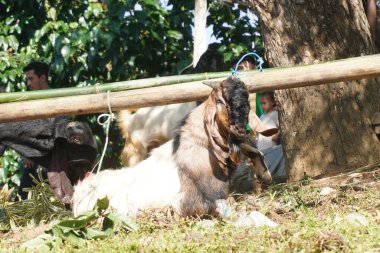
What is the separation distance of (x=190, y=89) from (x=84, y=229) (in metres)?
1.44

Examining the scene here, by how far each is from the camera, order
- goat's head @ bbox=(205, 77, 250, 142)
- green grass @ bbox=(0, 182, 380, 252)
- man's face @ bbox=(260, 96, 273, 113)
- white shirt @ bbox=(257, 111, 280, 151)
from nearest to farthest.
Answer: green grass @ bbox=(0, 182, 380, 252)
goat's head @ bbox=(205, 77, 250, 142)
white shirt @ bbox=(257, 111, 280, 151)
man's face @ bbox=(260, 96, 273, 113)

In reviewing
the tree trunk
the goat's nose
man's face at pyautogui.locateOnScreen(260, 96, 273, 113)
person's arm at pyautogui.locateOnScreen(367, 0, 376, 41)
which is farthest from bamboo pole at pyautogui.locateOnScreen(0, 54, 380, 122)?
man's face at pyautogui.locateOnScreen(260, 96, 273, 113)

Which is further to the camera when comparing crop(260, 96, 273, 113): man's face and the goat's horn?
crop(260, 96, 273, 113): man's face

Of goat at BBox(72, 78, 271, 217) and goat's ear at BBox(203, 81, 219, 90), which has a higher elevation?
goat's ear at BBox(203, 81, 219, 90)

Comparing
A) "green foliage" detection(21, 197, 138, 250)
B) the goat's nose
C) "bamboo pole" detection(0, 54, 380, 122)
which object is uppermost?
"bamboo pole" detection(0, 54, 380, 122)

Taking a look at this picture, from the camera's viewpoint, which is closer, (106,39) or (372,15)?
(372,15)

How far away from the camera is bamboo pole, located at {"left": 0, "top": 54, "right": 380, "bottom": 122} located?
21.1 feet

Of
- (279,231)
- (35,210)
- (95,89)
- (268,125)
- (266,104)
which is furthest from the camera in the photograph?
(266,104)

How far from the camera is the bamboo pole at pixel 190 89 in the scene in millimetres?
6441

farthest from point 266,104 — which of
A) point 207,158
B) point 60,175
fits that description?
point 207,158

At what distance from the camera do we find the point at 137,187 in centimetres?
669

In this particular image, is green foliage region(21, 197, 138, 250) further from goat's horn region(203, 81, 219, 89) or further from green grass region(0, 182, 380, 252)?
goat's horn region(203, 81, 219, 89)

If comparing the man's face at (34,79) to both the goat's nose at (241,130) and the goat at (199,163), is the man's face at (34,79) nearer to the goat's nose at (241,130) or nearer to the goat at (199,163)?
the goat at (199,163)

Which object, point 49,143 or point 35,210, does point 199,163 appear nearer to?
point 49,143
